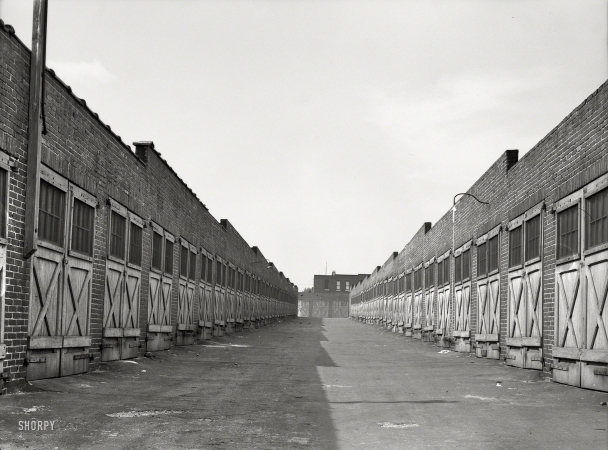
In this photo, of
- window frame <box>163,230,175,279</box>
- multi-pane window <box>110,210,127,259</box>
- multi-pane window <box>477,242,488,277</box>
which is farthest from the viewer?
window frame <box>163,230,175,279</box>

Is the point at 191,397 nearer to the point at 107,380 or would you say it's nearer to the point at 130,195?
the point at 107,380

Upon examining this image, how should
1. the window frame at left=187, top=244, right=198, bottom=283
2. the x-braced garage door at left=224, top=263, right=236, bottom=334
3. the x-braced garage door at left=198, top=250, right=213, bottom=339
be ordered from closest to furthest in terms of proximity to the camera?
the window frame at left=187, top=244, right=198, bottom=283 < the x-braced garage door at left=198, top=250, right=213, bottom=339 < the x-braced garage door at left=224, top=263, right=236, bottom=334

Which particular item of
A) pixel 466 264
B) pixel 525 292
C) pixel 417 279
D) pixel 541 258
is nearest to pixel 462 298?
pixel 466 264

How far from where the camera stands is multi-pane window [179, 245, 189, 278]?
894 inches

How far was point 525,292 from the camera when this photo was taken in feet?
51.0

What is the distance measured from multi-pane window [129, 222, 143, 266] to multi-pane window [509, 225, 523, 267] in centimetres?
893

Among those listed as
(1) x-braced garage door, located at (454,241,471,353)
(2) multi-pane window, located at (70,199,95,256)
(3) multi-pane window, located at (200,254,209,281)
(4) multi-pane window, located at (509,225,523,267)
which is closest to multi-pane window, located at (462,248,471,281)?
(1) x-braced garage door, located at (454,241,471,353)

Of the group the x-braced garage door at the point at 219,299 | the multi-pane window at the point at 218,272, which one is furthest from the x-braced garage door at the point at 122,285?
the multi-pane window at the point at 218,272

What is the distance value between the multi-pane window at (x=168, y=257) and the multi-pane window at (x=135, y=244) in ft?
10.5

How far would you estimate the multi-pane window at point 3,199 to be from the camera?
9.55 meters

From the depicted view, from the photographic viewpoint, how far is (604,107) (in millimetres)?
11188

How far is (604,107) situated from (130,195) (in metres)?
10.2

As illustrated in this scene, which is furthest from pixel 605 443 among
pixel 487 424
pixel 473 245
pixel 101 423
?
pixel 473 245

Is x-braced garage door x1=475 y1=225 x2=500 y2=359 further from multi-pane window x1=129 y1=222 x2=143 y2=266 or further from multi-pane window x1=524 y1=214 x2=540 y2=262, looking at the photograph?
multi-pane window x1=129 y1=222 x2=143 y2=266
